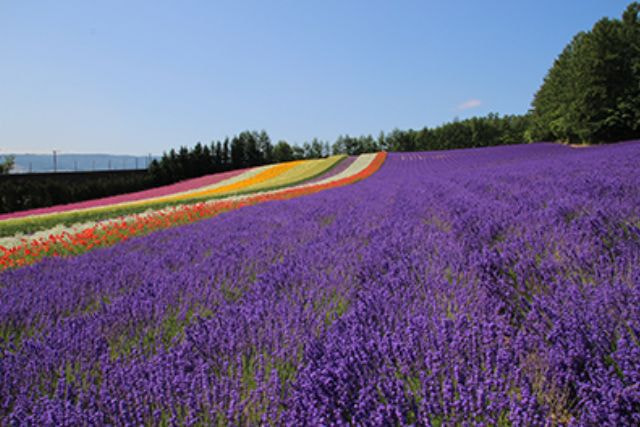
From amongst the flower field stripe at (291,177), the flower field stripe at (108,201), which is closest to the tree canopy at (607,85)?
the flower field stripe at (291,177)

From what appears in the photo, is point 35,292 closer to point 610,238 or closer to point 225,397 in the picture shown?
point 225,397

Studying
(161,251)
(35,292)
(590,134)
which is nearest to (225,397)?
(35,292)

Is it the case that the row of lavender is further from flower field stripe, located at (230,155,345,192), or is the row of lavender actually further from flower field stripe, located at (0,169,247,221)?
flower field stripe, located at (0,169,247,221)

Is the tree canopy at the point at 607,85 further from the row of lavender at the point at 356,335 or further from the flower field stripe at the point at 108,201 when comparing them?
the row of lavender at the point at 356,335

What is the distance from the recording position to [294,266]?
289 cm

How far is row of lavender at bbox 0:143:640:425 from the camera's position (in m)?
1.21

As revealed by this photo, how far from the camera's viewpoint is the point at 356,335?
161cm

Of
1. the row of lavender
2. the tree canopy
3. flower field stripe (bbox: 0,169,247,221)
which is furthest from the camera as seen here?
the tree canopy

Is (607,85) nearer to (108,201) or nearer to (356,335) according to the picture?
(356,335)

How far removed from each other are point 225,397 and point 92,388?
545 millimetres

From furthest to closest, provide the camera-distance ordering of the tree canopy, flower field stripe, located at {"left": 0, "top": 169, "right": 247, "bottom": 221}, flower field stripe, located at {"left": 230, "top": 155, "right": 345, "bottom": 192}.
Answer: the tree canopy < flower field stripe, located at {"left": 230, "top": 155, "right": 345, "bottom": 192} < flower field stripe, located at {"left": 0, "top": 169, "right": 247, "bottom": 221}

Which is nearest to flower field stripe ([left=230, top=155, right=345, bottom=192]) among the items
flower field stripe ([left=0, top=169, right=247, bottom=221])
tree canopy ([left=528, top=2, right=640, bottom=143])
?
flower field stripe ([left=0, top=169, right=247, bottom=221])

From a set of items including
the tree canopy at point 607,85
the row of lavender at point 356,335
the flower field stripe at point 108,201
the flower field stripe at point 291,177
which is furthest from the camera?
the tree canopy at point 607,85

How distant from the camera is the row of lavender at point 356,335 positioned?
1.21 m
